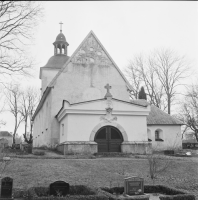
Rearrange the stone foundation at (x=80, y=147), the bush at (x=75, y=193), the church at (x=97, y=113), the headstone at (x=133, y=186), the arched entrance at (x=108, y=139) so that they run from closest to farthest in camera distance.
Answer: the bush at (x=75, y=193), the headstone at (x=133, y=186), the stone foundation at (x=80, y=147), the church at (x=97, y=113), the arched entrance at (x=108, y=139)

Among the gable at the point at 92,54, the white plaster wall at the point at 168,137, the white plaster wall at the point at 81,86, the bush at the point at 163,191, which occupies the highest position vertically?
the gable at the point at 92,54

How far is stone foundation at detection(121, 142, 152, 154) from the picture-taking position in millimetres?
19703

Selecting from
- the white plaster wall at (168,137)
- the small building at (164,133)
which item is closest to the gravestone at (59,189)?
the small building at (164,133)

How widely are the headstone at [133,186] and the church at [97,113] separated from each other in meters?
10.3

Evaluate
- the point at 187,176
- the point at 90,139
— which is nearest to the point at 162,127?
the point at 90,139

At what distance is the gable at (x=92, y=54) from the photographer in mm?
24125

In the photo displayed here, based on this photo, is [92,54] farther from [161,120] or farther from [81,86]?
[161,120]

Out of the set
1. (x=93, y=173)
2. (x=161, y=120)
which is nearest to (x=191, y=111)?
(x=161, y=120)

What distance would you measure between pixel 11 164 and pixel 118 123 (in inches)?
360

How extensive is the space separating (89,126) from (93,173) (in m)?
7.21

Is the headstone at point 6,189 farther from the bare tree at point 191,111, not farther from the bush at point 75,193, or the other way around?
the bare tree at point 191,111

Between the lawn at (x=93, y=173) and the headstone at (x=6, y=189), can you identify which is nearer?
the headstone at (x=6, y=189)

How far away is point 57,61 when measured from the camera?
37.8 metres

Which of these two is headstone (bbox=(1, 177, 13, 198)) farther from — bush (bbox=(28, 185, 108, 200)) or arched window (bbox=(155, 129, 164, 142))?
arched window (bbox=(155, 129, 164, 142))
